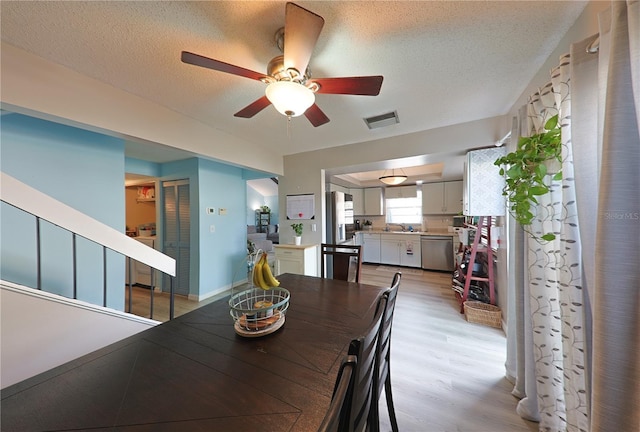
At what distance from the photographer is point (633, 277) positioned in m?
0.72

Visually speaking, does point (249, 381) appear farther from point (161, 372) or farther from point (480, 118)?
point (480, 118)

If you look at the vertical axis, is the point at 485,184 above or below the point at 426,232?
above

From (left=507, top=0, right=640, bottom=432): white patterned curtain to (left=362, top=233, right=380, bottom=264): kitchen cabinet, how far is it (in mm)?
4224

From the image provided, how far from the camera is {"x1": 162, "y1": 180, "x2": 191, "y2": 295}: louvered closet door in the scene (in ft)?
12.3

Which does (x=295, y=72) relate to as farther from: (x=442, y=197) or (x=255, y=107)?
(x=442, y=197)

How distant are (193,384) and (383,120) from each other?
2682mm

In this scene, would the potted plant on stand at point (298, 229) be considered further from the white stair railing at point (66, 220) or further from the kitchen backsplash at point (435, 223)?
the kitchen backsplash at point (435, 223)

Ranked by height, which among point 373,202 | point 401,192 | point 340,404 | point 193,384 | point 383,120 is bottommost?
point 193,384

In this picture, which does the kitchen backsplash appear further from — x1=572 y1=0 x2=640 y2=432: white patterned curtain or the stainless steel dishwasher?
x1=572 y1=0 x2=640 y2=432: white patterned curtain

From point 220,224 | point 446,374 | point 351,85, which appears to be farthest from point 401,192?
point 351,85

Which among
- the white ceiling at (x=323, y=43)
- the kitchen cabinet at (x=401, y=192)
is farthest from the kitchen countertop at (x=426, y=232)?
the white ceiling at (x=323, y=43)

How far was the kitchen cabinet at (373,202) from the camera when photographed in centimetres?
613

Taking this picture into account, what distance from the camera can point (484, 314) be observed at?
262cm

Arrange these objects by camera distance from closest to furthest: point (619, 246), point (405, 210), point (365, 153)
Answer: point (619, 246) → point (365, 153) → point (405, 210)
